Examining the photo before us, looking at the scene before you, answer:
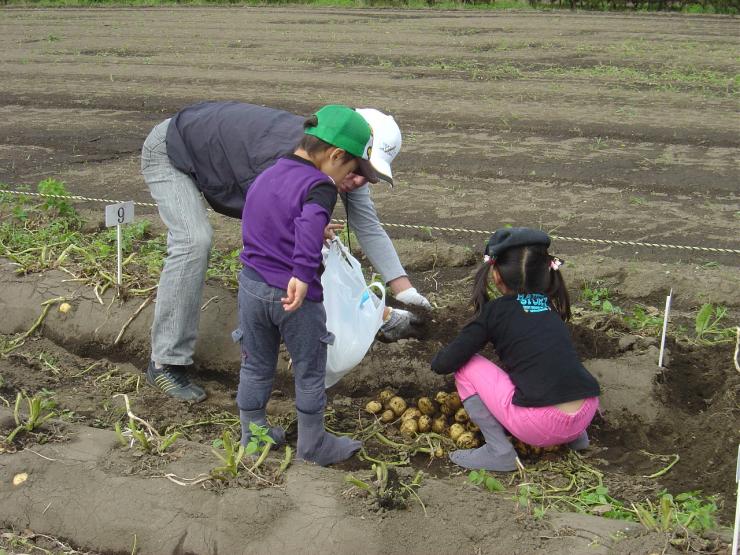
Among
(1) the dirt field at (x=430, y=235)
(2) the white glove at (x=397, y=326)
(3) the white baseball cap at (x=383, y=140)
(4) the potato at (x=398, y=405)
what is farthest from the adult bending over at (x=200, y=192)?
(4) the potato at (x=398, y=405)

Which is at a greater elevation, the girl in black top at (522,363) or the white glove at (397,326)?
the girl in black top at (522,363)

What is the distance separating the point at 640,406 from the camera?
4.14 meters

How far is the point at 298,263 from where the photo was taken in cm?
324

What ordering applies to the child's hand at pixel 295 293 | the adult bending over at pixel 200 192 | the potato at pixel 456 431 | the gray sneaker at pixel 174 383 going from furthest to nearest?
the gray sneaker at pixel 174 383
the potato at pixel 456 431
the adult bending over at pixel 200 192
the child's hand at pixel 295 293

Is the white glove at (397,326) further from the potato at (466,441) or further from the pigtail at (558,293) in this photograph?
the pigtail at (558,293)

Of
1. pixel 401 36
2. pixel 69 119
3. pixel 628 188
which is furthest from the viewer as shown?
pixel 401 36

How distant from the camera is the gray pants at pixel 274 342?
3.48m

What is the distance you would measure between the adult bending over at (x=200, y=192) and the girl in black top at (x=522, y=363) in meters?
0.65

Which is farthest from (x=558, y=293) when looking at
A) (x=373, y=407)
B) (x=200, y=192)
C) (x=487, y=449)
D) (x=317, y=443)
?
(x=200, y=192)

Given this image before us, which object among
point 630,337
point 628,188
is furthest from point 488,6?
point 630,337

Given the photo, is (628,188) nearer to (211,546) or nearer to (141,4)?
(211,546)

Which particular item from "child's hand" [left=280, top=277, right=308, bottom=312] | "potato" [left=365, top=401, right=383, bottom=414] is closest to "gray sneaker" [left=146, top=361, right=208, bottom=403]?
"potato" [left=365, top=401, right=383, bottom=414]

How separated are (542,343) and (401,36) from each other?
13.5 meters

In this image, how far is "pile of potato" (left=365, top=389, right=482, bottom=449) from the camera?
4.06 meters
